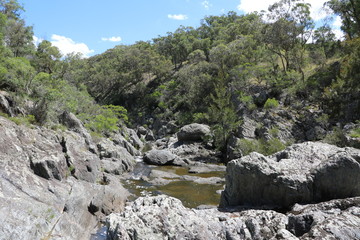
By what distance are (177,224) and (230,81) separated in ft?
146

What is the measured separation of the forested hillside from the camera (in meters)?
23.8

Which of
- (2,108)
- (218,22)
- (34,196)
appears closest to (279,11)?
(2,108)

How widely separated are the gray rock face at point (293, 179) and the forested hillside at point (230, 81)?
491 inches

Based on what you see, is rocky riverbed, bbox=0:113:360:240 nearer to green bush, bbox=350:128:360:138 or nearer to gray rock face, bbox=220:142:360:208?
gray rock face, bbox=220:142:360:208

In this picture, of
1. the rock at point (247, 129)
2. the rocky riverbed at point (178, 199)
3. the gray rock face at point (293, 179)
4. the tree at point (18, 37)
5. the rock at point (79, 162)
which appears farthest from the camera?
the tree at point (18, 37)

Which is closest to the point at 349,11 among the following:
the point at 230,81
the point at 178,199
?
the point at 230,81

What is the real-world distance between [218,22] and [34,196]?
94723mm

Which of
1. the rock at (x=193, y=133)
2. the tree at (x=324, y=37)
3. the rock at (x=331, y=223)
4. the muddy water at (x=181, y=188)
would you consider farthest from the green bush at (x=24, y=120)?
the tree at (x=324, y=37)

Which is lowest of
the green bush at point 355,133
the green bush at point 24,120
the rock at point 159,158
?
the rock at point 159,158

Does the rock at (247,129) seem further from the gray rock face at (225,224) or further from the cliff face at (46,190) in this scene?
the gray rock face at (225,224)

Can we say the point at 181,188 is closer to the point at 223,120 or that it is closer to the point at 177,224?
the point at 177,224

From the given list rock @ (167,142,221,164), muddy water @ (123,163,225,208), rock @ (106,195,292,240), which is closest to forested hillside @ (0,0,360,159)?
rock @ (167,142,221,164)

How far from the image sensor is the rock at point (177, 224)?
736 cm

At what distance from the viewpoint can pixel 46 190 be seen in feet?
38.0
